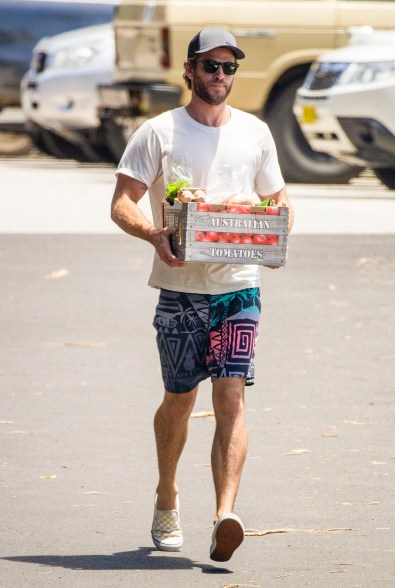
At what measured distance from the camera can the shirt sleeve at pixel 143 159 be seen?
17.1 feet

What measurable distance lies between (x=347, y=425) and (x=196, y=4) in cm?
1183

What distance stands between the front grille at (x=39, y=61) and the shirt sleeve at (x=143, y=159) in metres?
16.4

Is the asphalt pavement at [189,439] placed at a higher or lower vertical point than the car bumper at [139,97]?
higher

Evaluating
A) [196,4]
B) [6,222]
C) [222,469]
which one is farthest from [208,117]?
[196,4]

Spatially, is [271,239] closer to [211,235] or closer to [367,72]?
[211,235]

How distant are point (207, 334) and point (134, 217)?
1.44ft

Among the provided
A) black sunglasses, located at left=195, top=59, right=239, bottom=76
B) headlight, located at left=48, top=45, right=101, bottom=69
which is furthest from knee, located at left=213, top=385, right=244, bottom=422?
headlight, located at left=48, top=45, right=101, bottom=69

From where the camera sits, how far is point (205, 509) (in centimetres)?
579

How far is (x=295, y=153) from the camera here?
18.3 meters

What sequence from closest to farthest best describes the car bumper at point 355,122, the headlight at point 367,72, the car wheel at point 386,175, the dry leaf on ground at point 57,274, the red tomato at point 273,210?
the red tomato at point 273,210
the dry leaf on ground at point 57,274
the car bumper at point 355,122
the headlight at point 367,72
the car wheel at point 386,175

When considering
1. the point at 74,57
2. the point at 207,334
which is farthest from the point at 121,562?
the point at 74,57

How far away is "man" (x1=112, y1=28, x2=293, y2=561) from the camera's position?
520cm

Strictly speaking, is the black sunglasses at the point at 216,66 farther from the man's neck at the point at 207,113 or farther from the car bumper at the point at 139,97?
the car bumper at the point at 139,97

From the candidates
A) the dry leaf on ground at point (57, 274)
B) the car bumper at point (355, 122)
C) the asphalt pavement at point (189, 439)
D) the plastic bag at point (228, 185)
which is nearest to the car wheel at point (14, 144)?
the car bumper at point (355, 122)
